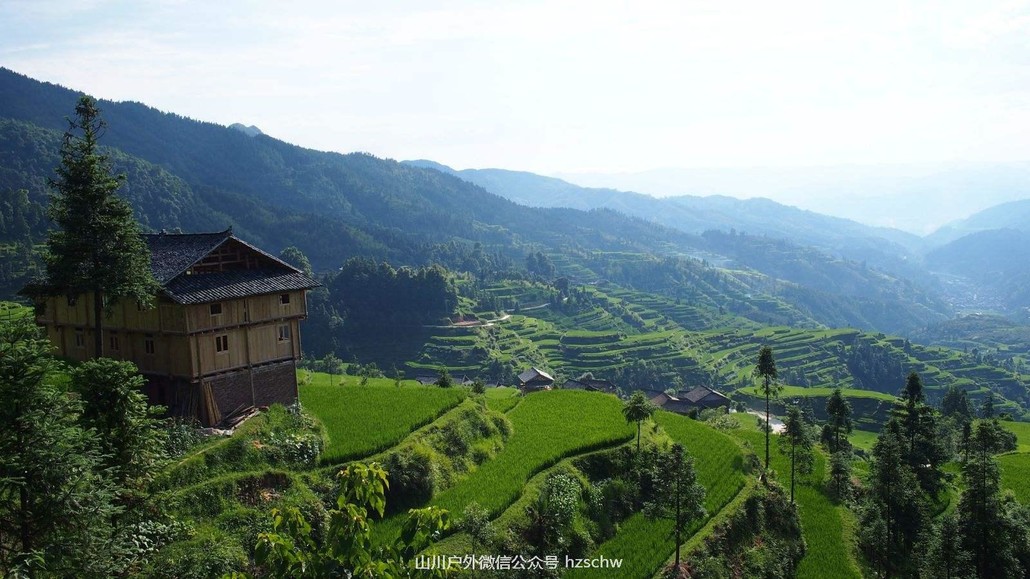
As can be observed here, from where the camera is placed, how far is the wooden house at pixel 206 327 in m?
28.5

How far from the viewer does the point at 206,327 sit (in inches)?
1135

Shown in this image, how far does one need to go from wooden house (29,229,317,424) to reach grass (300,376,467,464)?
101 inches

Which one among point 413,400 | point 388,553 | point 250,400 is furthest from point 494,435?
point 388,553

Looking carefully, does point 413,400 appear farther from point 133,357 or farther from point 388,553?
point 388,553

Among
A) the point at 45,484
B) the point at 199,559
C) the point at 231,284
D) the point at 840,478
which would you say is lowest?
the point at 840,478

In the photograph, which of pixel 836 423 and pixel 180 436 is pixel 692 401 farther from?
pixel 180 436

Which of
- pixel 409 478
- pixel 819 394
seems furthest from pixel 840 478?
pixel 819 394

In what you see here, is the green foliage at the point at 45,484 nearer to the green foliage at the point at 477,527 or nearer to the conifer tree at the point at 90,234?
the conifer tree at the point at 90,234

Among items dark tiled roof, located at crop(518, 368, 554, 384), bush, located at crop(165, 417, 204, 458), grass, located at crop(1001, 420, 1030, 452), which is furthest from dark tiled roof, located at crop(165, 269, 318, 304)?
grass, located at crop(1001, 420, 1030, 452)

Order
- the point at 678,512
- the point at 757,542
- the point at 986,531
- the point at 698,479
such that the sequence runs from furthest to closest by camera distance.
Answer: the point at 698,479
the point at 757,542
the point at 986,531
the point at 678,512

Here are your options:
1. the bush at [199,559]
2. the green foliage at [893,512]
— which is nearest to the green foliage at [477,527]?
the bush at [199,559]

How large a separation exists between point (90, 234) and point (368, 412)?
1318 cm

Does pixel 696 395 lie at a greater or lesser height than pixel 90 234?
lesser

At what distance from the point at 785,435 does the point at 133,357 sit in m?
36.0
